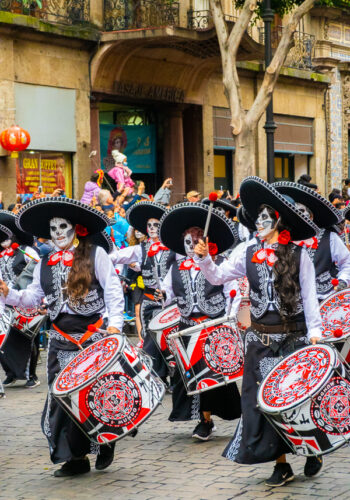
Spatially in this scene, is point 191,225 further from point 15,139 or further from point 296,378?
point 15,139

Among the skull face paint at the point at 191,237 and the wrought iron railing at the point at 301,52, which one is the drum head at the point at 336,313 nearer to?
the skull face paint at the point at 191,237

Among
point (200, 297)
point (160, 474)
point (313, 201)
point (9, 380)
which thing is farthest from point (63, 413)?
point (9, 380)

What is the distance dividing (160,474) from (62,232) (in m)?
1.90

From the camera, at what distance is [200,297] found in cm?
893

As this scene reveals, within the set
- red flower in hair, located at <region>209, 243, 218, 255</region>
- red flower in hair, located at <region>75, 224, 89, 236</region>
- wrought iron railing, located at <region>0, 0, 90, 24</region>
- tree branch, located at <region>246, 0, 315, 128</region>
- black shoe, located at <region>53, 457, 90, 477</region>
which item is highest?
wrought iron railing, located at <region>0, 0, 90, 24</region>

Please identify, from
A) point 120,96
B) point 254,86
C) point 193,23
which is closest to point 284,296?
point 120,96

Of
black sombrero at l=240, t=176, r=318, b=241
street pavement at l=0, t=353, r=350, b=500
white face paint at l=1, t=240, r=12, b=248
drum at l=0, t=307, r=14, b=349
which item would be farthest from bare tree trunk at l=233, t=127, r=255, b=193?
black sombrero at l=240, t=176, r=318, b=241

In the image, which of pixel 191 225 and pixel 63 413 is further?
pixel 191 225

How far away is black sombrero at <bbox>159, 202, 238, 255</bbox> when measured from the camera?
8.62m

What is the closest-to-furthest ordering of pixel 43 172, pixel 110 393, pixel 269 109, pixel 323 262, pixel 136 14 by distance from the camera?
pixel 110 393 → pixel 323 262 → pixel 269 109 → pixel 43 172 → pixel 136 14

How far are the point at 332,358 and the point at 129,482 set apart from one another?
1.82 metres

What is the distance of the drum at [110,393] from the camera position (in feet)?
21.5

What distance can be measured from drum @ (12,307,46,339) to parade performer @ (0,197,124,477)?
383cm

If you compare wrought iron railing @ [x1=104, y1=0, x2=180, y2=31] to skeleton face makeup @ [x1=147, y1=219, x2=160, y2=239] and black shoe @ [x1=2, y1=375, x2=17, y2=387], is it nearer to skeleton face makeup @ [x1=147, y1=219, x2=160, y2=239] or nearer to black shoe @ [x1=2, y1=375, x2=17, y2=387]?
skeleton face makeup @ [x1=147, y1=219, x2=160, y2=239]
